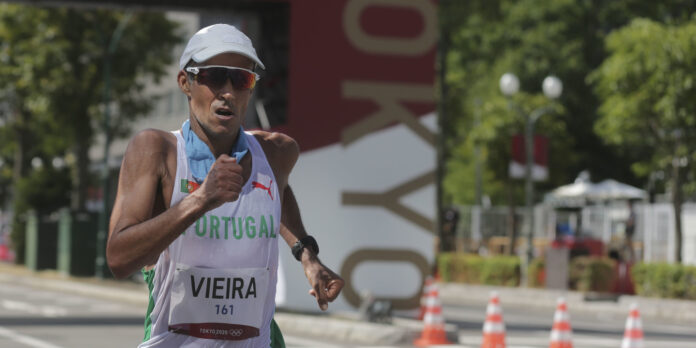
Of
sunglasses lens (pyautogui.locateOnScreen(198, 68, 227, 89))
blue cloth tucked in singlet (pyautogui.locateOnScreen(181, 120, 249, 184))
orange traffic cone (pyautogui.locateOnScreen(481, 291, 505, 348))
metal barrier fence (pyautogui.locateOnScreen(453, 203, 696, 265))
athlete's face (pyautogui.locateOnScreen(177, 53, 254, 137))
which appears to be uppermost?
metal barrier fence (pyautogui.locateOnScreen(453, 203, 696, 265))

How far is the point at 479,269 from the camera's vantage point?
102ft

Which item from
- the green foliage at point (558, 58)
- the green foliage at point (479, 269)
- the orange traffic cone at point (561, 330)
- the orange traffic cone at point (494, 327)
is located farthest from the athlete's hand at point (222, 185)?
the green foliage at point (558, 58)

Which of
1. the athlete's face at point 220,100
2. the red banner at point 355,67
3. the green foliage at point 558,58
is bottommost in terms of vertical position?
the athlete's face at point 220,100

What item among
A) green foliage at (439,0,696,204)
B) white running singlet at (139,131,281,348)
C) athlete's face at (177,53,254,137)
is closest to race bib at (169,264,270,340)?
white running singlet at (139,131,281,348)

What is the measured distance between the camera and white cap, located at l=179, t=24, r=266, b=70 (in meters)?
3.51

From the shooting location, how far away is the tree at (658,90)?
2761cm

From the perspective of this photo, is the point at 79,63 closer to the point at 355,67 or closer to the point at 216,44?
the point at 355,67

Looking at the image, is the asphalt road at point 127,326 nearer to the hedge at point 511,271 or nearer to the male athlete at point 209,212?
the hedge at point 511,271

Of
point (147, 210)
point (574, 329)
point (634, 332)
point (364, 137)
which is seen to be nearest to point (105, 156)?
point (364, 137)

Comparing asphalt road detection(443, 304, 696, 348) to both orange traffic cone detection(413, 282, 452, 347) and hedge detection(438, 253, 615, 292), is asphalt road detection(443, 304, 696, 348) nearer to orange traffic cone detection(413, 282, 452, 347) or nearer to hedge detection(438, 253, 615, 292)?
orange traffic cone detection(413, 282, 452, 347)

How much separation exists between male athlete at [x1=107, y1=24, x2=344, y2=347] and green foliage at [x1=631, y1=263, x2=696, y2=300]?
69.3 feet

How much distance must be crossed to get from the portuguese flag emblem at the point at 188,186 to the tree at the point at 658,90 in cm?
2447

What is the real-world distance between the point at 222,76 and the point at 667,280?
21.7 m

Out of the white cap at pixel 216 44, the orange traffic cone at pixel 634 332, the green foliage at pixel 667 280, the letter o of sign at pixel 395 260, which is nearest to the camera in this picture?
the white cap at pixel 216 44
